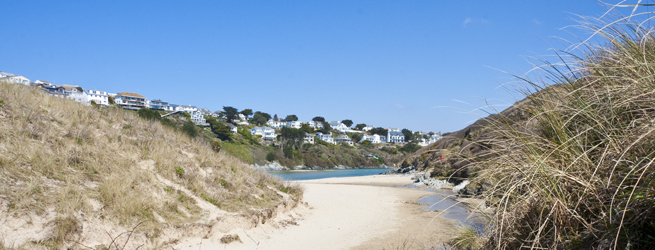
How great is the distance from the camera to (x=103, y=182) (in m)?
7.28

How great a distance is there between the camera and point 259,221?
29.9 feet

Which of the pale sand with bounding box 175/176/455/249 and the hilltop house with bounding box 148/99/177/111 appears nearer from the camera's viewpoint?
the pale sand with bounding box 175/176/455/249

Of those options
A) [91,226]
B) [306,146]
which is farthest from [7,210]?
[306,146]

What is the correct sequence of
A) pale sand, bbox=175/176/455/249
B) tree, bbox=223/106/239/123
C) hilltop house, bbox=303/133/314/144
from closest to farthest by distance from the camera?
pale sand, bbox=175/176/455/249
hilltop house, bbox=303/133/314/144
tree, bbox=223/106/239/123

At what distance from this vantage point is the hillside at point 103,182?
5.80 meters

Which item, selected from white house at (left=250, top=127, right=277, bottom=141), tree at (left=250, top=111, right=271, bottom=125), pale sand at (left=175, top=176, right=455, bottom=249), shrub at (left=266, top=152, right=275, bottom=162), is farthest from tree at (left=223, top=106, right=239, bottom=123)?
pale sand at (left=175, top=176, right=455, bottom=249)

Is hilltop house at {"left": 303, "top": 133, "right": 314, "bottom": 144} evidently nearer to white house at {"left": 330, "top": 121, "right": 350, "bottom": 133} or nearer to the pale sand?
white house at {"left": 330, "top": 121, "right": 350, "bottom": 133}

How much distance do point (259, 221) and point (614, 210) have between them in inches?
312

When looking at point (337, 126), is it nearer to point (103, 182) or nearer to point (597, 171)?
point (103, 182)

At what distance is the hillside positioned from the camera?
5.80 meters

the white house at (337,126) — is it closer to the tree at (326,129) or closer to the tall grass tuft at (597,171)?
the tree at (326,129)

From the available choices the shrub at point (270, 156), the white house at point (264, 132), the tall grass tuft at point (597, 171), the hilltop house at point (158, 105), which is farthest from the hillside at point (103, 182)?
the hilltop house at point (158, 105)

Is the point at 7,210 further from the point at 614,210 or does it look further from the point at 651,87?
the point at 651,87

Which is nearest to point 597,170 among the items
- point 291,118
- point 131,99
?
point 131,99
